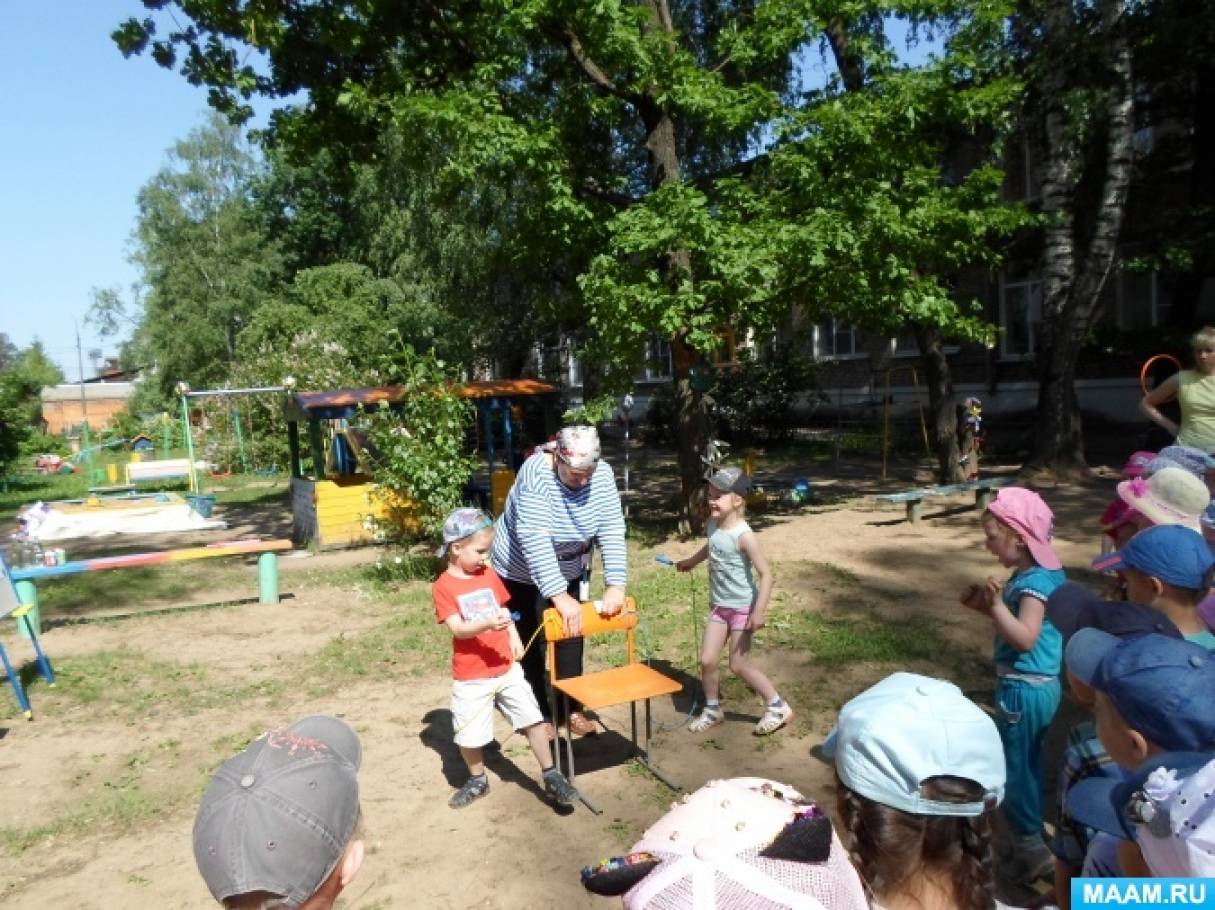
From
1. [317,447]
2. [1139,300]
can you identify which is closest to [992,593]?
[317,447]

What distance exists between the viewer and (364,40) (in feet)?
36.8

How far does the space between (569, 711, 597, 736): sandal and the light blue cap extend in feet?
12.1

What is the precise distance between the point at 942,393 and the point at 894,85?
202 inches

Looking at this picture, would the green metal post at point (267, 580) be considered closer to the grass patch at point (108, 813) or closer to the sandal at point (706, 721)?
the grass patch at point (108, 813)

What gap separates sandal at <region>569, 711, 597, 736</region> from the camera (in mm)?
5152

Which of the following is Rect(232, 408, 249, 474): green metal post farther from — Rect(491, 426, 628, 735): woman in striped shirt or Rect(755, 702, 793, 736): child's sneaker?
Rect(755, 702, 793, 736): child's sneaker

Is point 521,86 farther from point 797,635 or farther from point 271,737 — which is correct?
point 271,737

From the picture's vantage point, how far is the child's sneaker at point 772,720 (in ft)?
16.3

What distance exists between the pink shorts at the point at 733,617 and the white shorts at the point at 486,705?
3.81ft

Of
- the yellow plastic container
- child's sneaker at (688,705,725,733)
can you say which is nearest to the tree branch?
the yellow plastic container

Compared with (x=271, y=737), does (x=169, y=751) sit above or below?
below

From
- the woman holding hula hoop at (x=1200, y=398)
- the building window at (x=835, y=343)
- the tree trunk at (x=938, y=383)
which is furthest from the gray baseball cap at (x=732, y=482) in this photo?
the building window at (x=835, y=343)

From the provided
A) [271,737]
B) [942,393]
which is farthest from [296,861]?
[942,393]

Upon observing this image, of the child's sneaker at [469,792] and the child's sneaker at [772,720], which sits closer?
the child's sneaker at [469,792]
